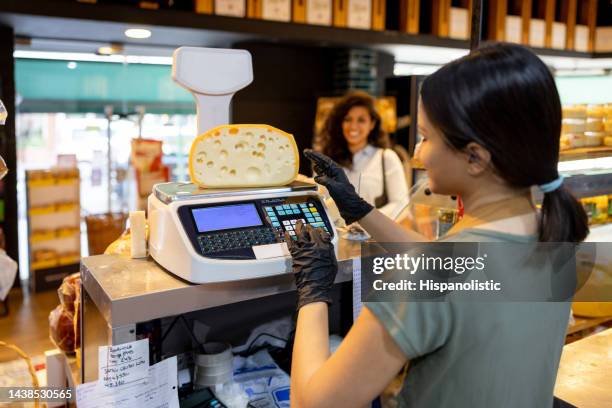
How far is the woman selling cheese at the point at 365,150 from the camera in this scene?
3.18 meters

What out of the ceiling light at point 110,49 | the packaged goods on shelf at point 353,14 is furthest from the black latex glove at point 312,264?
the ceiling light at point 110,49

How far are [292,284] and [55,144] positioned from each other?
16.8 feet

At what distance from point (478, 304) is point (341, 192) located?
536 mm

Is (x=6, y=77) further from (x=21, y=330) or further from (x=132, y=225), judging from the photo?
(x=132, y=225)

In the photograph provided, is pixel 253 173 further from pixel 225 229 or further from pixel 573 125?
pixel 573 125

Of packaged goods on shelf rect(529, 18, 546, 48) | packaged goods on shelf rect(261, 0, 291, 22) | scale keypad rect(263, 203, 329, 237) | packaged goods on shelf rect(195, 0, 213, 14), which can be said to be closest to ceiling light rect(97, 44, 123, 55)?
packaged goods on shelf rect(195, 0, 213, 14)

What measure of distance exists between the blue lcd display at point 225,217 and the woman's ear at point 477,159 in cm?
48

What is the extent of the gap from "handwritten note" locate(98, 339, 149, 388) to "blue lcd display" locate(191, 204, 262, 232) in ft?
0.81

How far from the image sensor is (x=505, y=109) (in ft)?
2.54

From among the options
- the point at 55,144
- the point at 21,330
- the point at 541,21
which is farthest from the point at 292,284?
the point at 541,21

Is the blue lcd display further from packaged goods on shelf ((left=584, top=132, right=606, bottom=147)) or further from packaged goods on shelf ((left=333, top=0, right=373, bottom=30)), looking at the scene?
packaged goods on shelf ((left=333, top=0, right=373, bottom=30))

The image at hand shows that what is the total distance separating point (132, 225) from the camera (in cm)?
123

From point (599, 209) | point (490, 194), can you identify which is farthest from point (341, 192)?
point (599, 209)

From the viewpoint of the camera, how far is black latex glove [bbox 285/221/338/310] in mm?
991
